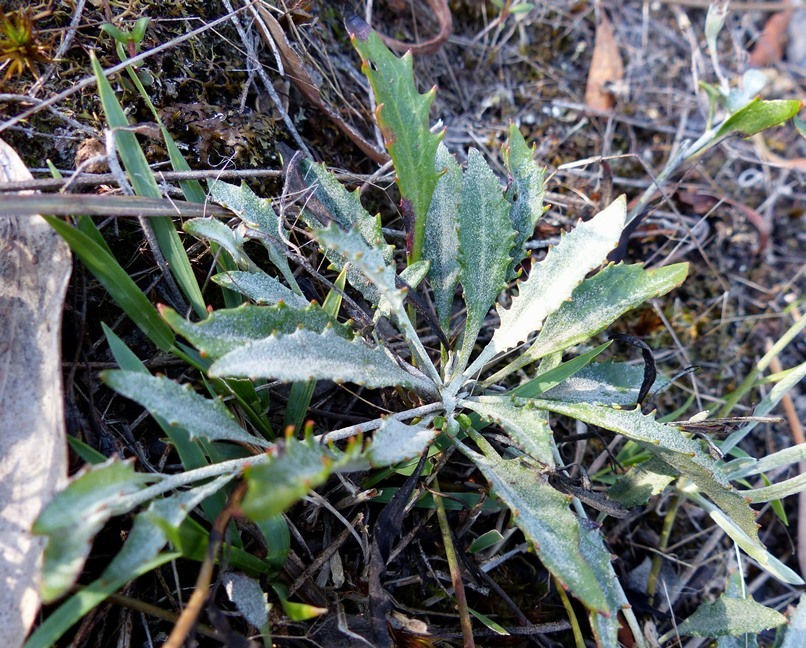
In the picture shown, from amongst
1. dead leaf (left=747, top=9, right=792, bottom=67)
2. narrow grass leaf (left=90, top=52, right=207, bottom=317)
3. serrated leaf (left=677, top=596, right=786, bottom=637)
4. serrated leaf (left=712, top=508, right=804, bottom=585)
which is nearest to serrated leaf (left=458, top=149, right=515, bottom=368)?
narrow grass leaf (left=90, top=52, right=207, bottom=317)

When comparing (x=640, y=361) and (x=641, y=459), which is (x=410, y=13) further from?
(x=641, y=459)

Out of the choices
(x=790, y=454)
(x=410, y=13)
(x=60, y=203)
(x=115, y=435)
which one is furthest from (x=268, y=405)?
(x=410, y=13)

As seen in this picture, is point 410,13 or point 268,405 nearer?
point 268,405

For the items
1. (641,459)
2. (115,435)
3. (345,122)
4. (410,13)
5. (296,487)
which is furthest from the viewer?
(410,13)

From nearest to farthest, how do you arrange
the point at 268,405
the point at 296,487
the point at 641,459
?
the point at 296,487 → the point at 268,405 → the point at 641,459

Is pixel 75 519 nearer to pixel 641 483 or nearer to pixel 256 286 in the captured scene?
pixel 256 286

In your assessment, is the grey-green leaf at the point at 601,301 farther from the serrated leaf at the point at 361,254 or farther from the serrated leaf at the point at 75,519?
the serrated leaf at the point at 75,519

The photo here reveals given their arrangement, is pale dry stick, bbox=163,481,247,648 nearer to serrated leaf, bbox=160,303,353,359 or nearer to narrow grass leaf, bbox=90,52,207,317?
serrated leaf, bbox=160,303,353,359
